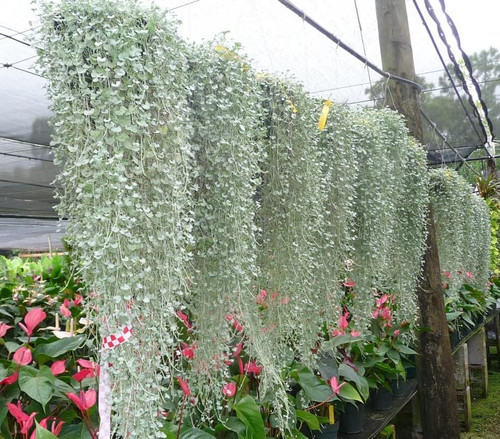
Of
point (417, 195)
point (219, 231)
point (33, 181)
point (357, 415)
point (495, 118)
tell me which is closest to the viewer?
point (219, 231)

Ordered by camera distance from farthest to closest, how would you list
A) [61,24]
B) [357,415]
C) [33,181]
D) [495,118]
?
[33,181]
[495,118]
[357,415]
[61,24]

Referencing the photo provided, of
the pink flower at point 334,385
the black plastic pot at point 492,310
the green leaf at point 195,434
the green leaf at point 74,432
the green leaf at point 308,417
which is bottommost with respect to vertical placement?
the black plastic pot at point 492,310

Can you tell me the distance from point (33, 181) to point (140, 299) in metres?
7.52

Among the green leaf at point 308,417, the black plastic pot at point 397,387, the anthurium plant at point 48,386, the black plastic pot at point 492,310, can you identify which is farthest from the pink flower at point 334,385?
the black plastic pot at point 492,310

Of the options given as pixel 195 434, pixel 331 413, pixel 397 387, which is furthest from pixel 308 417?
pixel 397 387

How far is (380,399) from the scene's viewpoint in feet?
8.35

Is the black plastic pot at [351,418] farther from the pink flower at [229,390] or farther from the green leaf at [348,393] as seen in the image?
the pink flower at [229,390]

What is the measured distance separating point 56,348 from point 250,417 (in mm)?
551

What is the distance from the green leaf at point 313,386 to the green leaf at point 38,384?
34.0 inches

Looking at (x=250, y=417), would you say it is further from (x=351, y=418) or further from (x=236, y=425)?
(x=351, y=418)

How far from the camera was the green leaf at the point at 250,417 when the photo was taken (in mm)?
1498

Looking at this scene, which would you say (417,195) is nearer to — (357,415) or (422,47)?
(357,415)

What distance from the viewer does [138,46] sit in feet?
3.53

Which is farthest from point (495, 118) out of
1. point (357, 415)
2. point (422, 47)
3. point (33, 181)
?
point (33, 181)
